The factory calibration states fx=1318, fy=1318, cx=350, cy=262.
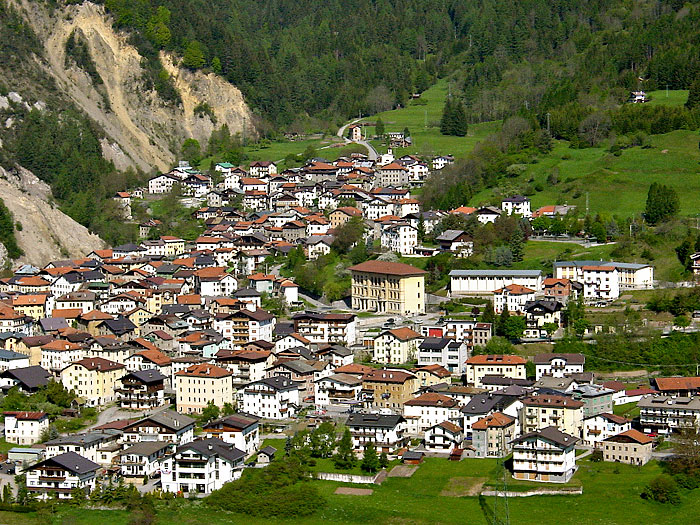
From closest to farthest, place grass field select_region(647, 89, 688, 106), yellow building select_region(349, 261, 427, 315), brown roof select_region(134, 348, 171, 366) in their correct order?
brown roof select_region(134, 348, 171, 366), yellow building select_region(349, 261, 427, 315), grass field select_region(647, 89, 688, 106)

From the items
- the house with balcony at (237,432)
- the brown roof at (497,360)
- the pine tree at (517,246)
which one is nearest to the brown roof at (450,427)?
the brown roof at (497,360)

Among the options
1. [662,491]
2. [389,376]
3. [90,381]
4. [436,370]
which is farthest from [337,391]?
[662,491]

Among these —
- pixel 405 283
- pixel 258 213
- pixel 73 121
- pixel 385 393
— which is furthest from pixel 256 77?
pixel 385 393

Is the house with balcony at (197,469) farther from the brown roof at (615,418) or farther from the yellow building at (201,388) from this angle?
the brown roof at (615,418)

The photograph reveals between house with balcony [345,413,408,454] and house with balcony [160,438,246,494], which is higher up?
house with balcony [345,413,408,454]

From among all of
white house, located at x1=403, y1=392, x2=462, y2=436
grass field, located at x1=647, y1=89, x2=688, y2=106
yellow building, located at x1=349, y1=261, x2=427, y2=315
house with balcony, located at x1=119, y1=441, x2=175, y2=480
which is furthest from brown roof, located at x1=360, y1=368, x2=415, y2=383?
grass field, located at x1=647, y1=89, x2=688, y2=106

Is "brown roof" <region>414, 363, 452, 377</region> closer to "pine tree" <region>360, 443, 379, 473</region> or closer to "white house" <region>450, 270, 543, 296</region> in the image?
"pine tree" <region>360, 443, 379, 473</region>
